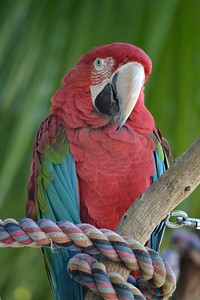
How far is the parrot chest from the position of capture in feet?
4.93

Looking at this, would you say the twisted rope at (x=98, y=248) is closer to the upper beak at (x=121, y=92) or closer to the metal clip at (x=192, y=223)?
the metal clip at (x=192, y=223)

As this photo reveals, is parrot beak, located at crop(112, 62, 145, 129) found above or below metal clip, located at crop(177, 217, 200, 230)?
above

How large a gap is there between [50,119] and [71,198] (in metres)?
0.19

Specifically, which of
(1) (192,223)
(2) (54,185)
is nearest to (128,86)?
(2) (54,185)

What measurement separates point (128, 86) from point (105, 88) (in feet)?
0.22

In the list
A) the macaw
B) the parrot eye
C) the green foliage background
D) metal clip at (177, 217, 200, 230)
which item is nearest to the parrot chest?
the macaw

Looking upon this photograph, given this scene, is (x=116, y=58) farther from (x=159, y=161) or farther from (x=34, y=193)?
(x=34, y=193)

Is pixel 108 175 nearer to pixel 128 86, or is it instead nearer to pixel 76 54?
pixel 128 86

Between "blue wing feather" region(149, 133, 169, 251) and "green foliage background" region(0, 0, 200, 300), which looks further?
"green foliage background" region(0, 0, 200, 300)

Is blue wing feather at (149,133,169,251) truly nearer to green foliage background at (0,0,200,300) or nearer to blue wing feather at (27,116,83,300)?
blue wing feather at (27,116,83,300)

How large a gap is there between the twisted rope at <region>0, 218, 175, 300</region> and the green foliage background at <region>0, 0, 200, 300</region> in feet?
2.58

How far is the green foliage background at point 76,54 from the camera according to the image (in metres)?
1.83

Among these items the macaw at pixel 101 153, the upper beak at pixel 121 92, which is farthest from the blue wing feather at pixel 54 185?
the upper beak at pixel 121 92

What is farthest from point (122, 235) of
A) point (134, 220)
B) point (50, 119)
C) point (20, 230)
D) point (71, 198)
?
point (50, 119)
